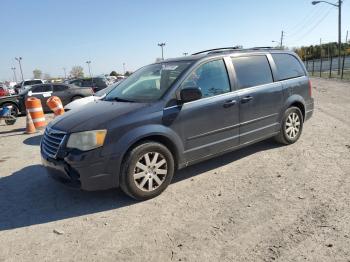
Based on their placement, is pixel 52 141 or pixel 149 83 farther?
pixel 149 83

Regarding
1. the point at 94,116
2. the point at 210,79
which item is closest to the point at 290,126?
the point at 210,79

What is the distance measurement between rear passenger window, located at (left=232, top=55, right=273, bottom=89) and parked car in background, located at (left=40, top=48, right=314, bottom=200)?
2 cm

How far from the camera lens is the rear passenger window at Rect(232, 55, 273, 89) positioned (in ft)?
17.9

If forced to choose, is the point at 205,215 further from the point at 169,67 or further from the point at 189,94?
the point at 169,67

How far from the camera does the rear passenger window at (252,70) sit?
17.9ft

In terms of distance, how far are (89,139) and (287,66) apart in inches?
164

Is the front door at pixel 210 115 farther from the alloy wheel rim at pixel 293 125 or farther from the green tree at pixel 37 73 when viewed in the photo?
the green tree at pixel 37 73

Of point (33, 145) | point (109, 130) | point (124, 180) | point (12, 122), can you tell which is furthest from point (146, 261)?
point (12, 122)

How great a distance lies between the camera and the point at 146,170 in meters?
4.40

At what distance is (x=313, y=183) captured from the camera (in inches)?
182

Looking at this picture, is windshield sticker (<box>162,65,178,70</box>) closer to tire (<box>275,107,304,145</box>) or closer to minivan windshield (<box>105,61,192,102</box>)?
minivan windshield (<box>105,61,192,102</box>)

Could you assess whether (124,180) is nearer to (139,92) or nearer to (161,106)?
(161,106)

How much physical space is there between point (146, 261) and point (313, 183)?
267 cm

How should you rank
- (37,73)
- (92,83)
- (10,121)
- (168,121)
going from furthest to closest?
(37,73) < (92,83) < (10,121) < (168,121)
